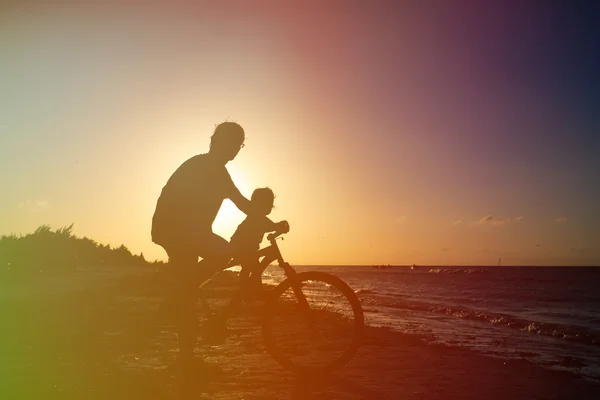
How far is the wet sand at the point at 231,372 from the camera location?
4.58 meters

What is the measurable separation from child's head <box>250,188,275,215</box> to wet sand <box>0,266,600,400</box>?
2106mm

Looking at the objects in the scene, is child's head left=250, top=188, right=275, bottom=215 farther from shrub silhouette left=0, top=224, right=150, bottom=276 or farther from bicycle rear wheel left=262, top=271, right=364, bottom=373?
shrub silhouette left=0, top=224, right=150, bottom=276

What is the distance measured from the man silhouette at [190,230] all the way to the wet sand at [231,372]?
0.86 meters

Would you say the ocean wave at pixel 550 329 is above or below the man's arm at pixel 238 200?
below

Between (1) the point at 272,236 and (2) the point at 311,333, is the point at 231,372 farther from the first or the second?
(1) the point at 272,236

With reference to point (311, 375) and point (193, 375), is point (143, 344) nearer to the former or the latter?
point (193, 375)

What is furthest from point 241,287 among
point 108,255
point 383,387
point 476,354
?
point 108,255

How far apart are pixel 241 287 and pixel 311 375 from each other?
1.45m

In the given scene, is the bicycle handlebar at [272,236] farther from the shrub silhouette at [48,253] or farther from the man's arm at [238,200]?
the shrub silhouette at [48,253]

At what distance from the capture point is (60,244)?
29953 millimetres

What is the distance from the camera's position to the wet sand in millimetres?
4582

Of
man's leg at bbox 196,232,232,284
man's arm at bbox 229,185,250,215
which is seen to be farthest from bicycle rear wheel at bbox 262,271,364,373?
man's arm at bbox 229,185,250,215

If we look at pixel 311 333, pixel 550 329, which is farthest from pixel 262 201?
pixel 550 329

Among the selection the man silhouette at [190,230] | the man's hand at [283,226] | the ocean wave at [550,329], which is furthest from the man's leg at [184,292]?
the ocean wave at [550,329]
